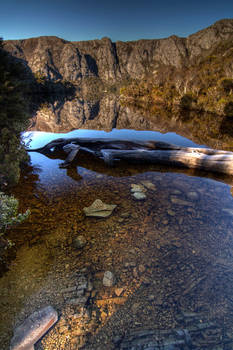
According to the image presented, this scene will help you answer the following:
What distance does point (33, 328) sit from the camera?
261cm

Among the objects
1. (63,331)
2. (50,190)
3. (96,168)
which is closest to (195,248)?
(63,331)

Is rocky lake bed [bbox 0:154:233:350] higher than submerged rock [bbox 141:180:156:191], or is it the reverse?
submerged rock [bbox 141:180:156:191]

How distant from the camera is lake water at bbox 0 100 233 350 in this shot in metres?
2.78

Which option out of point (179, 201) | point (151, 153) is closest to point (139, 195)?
point (179, 201)

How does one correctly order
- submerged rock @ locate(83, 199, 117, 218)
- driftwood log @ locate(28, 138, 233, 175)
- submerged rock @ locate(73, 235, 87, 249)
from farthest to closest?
driftwood log @ locate(28, 138, 233, 175), submerged rock @ locate(83, 199, 117, 218), submerged rock @ locate(73, 235, 87, 249)

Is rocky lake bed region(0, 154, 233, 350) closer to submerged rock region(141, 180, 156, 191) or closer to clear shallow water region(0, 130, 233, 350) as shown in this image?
clear shallow water region(0, 130, 233, 350)

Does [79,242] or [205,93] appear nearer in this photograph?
[79,242]

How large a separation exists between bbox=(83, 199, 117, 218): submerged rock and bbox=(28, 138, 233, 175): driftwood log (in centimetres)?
393

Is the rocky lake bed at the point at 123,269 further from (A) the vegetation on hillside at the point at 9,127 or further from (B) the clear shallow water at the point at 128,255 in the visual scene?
(A) the vegetation on hillside at the point at 9,127

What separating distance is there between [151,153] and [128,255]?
6.26 meters

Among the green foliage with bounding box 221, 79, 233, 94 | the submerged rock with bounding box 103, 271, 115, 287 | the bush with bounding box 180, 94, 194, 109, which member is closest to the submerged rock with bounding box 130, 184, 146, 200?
the submerged rock with bounding box 103, 271, 115, 287

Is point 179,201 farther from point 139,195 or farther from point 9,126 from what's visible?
point 9,126

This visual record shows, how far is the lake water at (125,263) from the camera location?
2.78m

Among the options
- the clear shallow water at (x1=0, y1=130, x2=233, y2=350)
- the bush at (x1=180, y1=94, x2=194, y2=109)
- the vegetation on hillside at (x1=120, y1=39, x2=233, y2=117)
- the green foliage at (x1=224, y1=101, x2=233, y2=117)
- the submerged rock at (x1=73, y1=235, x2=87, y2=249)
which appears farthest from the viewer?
the bush at (x1=180, y1=94, x2=194, y2=109)
